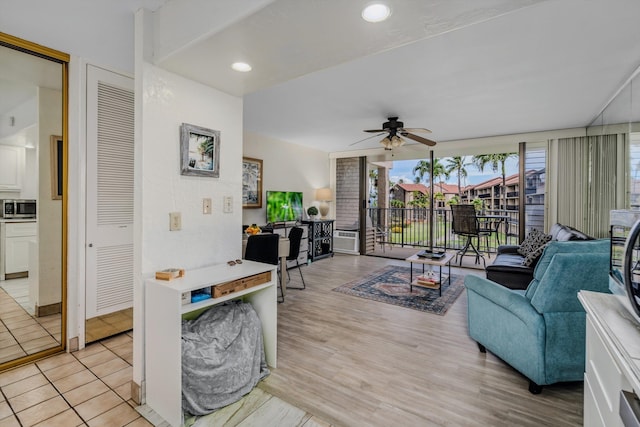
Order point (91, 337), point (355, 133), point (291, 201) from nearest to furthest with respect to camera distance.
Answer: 1. point (91, 337)
2. point (355, 133)
3. point (291, 201)

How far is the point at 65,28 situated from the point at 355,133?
4.01 m

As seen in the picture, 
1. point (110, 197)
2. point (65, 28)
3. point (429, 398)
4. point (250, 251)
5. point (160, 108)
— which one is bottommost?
point (429, 398)

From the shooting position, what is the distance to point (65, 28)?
1.97m

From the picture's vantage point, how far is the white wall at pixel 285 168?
527 centimetres

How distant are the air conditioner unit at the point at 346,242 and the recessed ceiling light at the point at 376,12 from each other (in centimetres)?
560

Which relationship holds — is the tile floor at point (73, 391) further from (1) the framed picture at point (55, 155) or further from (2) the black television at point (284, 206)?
(2) the black television at point (284, 206)

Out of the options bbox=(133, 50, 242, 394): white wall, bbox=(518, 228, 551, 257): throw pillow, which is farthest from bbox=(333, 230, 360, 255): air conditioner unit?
bbox=(133, 50, 242, 394): white wall

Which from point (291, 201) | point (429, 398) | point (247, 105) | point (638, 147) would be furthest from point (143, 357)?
point (638, 147)

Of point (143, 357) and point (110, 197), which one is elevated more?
point (110, 197)

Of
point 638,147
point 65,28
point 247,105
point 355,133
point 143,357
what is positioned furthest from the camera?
point 355,133

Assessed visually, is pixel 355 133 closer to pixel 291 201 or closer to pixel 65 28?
pixel 291 201

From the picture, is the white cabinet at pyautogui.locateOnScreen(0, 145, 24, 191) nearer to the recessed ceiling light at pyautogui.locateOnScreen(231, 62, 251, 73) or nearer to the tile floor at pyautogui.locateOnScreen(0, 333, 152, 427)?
the tile floor at pyautogui.locateOnScreen(0, 333, 152, 427)

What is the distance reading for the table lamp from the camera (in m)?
6.52

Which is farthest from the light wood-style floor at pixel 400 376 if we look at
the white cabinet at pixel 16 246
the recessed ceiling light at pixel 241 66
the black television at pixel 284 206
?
the white cabinet at pixel 16 246
